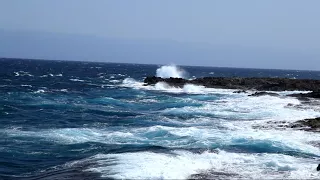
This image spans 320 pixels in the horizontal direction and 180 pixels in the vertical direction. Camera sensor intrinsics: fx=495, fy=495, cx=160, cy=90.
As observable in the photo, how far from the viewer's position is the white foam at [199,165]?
17483 mm

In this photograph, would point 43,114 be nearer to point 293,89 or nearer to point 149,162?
point 149,162

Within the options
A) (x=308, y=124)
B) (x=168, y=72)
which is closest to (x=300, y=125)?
(x=308, y=124)

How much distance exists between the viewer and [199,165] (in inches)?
743

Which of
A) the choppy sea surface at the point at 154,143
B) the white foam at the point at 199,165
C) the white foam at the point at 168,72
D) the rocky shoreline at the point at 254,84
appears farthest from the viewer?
the white foam at the point at 168,72

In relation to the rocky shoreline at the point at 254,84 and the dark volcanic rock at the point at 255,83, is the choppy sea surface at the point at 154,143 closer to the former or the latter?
the rocky shoreline at the point at 254,84

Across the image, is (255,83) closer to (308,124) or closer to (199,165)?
(308,124)

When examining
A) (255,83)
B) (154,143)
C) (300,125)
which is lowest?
(154,143)

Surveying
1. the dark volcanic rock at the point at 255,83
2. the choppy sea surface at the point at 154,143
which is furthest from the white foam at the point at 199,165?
the dark volcanic rock at the point at 255,83

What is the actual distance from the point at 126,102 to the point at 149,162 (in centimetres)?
2971

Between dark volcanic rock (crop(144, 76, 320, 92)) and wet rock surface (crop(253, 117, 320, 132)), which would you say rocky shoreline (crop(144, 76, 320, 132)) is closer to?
dark volcanic rock (crop(144, 76, 320, 92))

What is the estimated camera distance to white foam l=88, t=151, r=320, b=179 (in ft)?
57.4

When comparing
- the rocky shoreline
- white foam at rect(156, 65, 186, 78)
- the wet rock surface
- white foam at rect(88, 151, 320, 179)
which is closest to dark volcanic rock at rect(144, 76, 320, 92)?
the rocky shoreline

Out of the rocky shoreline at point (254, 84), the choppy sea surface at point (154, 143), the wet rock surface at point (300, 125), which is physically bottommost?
the choppy sea surface at point (154, 143)

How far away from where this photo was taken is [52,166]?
1962 cm
